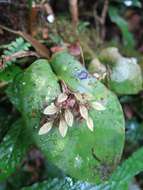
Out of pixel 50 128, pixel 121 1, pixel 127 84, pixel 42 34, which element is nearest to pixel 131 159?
pixel 127 84

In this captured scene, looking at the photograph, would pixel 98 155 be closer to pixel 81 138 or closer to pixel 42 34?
pixel 81 138

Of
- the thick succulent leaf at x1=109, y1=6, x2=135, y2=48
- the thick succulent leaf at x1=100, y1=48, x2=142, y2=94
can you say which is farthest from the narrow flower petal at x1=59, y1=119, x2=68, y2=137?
the thick succulent leaf at x1=109, y1=6, x2=135, y2=48

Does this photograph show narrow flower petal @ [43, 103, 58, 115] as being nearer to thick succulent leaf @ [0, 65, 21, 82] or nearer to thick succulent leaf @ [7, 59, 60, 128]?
thick succulent leaf @ [7, 59, 60, 128]

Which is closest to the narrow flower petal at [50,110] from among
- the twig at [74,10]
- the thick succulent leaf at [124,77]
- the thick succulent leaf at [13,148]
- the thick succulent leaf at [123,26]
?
the thick succulent leaf at [13,148]

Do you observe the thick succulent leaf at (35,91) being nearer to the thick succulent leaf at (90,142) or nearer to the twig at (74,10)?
the thick succulent leaf at (90,142)

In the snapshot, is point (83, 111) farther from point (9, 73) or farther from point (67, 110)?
point (9, 73)

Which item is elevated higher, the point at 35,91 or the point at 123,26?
the point at 35,91

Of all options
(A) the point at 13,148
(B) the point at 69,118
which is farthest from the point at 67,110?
(A) the point at 13,148
